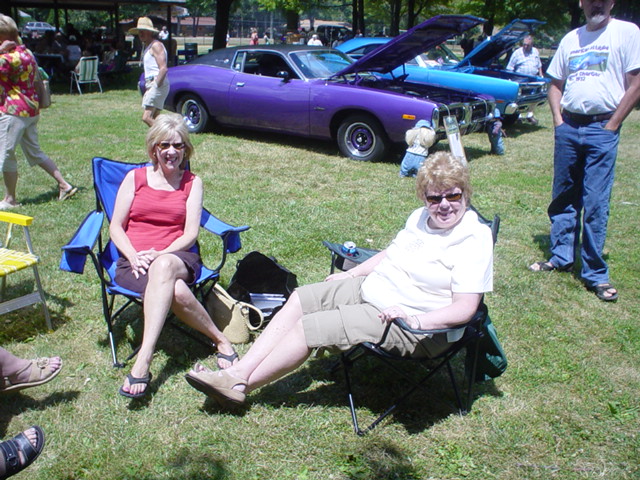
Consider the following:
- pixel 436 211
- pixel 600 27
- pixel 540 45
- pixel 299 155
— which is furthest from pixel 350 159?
pixel 540 45

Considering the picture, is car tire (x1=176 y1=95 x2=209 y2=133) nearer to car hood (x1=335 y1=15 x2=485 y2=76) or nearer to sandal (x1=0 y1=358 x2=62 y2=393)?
car hood (x1=335 y1=15 x2=485 y2=76)

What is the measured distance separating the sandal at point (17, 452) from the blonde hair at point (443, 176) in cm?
208

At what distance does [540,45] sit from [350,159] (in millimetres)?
63458

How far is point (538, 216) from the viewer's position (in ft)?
20.3

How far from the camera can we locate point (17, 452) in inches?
96.0

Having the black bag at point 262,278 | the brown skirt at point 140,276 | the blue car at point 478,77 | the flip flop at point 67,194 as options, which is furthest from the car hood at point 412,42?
the brown skirt at point 140,276

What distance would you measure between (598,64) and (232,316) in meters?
3.02

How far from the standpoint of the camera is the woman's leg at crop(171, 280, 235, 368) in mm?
3182

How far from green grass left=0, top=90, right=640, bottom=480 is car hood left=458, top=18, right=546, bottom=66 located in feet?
19.8

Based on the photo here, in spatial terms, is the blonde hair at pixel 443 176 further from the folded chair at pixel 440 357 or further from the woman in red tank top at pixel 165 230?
the woman in red tank top at pixel 165 230

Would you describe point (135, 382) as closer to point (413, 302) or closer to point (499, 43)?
point (413, 302)

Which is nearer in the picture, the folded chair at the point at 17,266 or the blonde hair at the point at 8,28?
the folded chair at the point at 17,266

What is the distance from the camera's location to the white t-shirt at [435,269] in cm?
273

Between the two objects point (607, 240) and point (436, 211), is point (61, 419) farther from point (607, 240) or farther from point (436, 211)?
point (607, 240)
